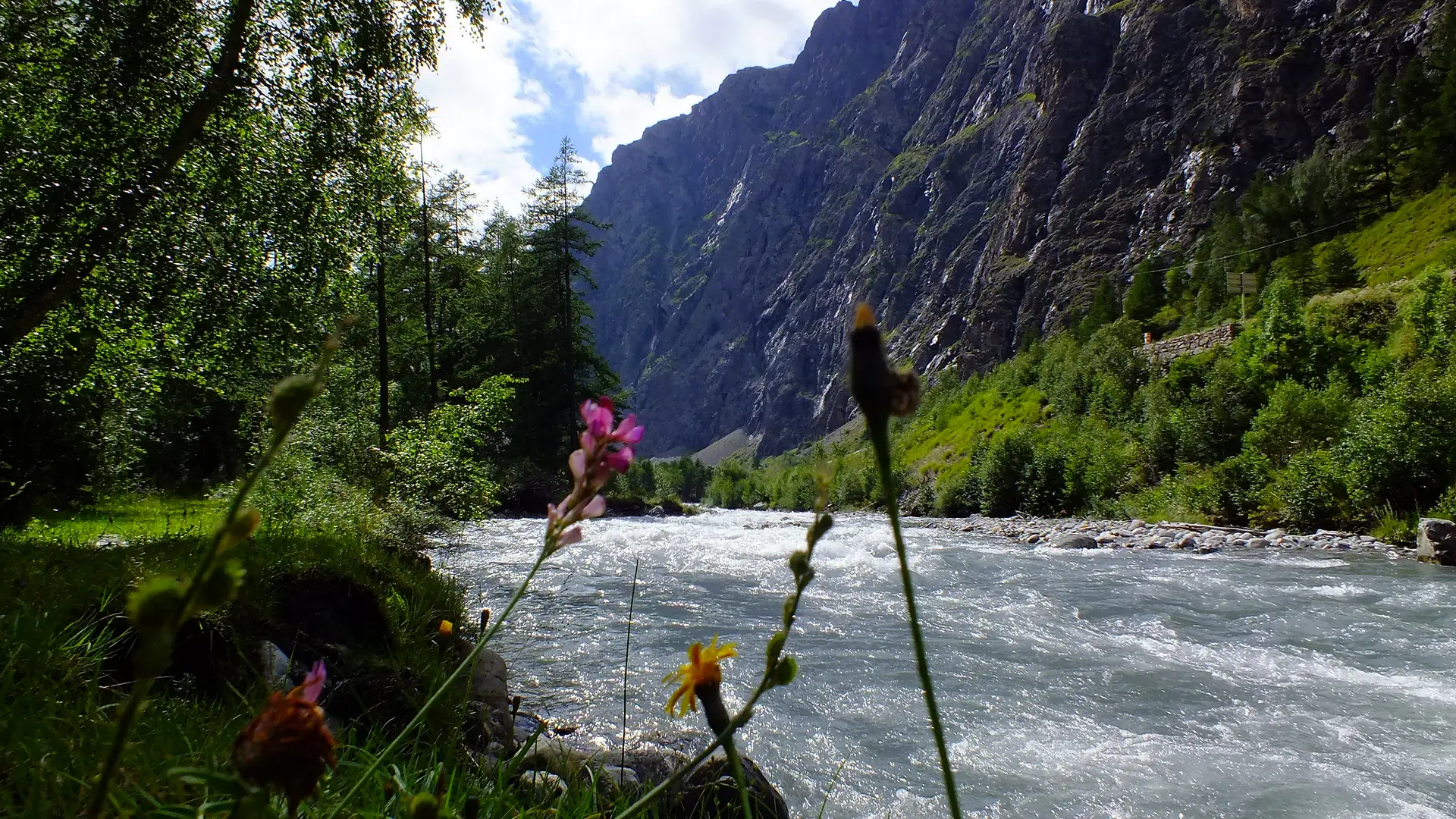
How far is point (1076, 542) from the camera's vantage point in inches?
606

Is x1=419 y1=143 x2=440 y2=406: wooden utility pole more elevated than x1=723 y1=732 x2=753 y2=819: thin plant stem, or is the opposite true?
x1=419 y1=143 x2=440 y2=406: wooden utility pole

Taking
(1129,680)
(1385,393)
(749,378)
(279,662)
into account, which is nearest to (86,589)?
(279,662)

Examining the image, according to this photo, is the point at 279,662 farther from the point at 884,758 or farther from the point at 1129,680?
the point at 1129,680

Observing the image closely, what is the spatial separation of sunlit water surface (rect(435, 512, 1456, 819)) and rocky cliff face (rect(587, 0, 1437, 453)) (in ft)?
77.9

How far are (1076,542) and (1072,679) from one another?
10.1 metres

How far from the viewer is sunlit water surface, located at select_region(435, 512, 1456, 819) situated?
437 cm

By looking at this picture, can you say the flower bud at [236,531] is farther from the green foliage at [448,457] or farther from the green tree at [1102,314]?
the green tree at [1102,314]

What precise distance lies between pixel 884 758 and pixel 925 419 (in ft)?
179

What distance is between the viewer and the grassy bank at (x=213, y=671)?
1384mm

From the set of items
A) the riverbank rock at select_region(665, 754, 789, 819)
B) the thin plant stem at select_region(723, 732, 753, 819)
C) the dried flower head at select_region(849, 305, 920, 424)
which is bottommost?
the riverbank rock at select_region(665, 754, 789, 819)

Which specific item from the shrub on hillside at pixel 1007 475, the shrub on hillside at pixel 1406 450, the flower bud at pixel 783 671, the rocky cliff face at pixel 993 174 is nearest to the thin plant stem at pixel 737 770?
the flower bud at pixel 783 671

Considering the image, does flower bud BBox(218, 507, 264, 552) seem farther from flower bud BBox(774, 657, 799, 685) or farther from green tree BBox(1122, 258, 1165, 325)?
green tree BBox(1122, 258, 1165, 325)

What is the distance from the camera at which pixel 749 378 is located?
7156 inches

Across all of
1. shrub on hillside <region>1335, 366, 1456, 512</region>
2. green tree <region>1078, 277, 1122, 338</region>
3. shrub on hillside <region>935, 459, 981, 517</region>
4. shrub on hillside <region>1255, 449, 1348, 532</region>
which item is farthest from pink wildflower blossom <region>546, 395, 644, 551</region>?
green tree <region>1078, 277, 1122, 338</region>
